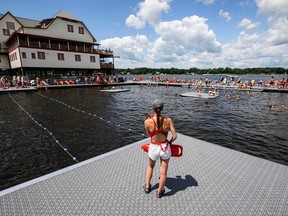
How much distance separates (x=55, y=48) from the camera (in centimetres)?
3606

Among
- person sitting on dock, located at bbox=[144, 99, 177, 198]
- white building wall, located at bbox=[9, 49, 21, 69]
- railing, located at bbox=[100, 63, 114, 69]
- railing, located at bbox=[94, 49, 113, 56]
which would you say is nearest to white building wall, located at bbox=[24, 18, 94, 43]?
railing, located at bbox=[94, 49, 113, 56]

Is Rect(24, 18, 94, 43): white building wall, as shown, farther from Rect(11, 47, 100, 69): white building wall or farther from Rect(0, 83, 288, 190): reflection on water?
Rect(0, 83, 288, 190): reflection on water

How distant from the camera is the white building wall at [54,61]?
32.0 m

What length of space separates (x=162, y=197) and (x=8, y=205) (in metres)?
2.86

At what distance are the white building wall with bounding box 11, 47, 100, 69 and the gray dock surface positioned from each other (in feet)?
117

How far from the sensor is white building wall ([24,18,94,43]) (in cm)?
3438

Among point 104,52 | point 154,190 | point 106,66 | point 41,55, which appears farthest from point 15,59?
point 154,190

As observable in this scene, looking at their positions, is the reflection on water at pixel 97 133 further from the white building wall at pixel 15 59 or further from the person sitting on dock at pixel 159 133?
the white building wall at pixel 15 59

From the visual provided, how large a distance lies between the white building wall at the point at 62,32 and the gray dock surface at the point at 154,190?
3840 cm

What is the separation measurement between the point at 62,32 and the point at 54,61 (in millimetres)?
7078

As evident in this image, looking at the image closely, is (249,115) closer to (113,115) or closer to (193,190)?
(113,115)

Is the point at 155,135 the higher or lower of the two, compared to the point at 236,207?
higher

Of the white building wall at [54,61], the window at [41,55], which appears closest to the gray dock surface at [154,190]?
the white building wall at [54,61]

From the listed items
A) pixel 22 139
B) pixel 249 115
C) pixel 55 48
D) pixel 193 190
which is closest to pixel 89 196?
pixel 193 190
